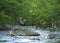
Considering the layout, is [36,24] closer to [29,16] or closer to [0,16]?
[29,16]

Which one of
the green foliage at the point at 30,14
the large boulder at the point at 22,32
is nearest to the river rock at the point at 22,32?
the large boulder at the point at 22,32

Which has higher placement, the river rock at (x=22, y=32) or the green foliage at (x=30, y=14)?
the river rock at (x=22, y=32)

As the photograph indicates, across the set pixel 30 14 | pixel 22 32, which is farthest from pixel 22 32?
pixel 30 14

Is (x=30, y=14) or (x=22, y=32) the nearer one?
(x=22, y=32)

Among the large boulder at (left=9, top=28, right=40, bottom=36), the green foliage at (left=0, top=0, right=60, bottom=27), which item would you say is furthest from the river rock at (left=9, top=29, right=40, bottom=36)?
the green foliage at (left=0, top=0, right=60, bottom=27)

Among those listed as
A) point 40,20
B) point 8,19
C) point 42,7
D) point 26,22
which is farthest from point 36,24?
point 8,19

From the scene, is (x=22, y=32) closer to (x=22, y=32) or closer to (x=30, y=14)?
(x=22, y=32)

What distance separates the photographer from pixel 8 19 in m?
46.3

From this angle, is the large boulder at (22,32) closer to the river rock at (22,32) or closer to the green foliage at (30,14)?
the river rock at (22,32)

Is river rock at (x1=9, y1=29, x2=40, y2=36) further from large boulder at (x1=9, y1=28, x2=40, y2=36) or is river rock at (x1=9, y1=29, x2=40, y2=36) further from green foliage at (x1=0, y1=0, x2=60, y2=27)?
green foliage at (x1=0, y1=0, x2=60, y2=27)

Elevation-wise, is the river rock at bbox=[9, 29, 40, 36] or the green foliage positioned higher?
the river rock at bbox=[9, 29, 40, 36]

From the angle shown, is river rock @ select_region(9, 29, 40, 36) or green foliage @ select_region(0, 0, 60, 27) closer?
river rock @ select_region(9, 29, 40, 36)

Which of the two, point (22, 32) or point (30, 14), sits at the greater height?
point (22, 32)

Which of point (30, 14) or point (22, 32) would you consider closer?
point (22, 32)
